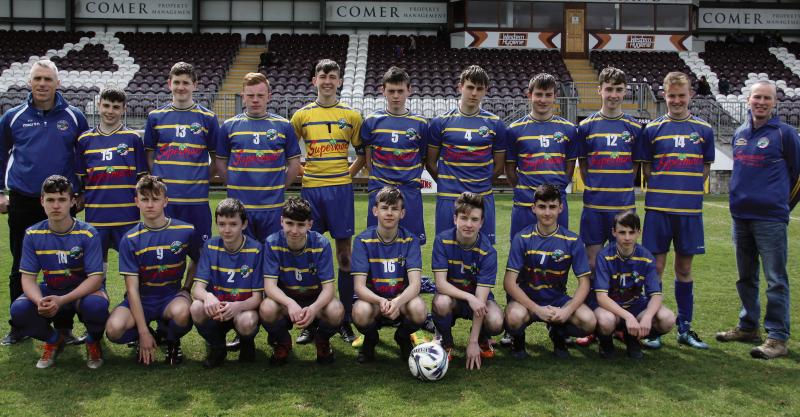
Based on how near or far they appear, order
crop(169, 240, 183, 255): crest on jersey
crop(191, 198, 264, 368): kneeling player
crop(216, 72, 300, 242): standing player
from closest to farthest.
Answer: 1. crop(191, 198, 264, 368): kneeling player
2. crop(169, 240, 183, 255): crest on jersey
3. crop(216, 72, 300, 242): standing player

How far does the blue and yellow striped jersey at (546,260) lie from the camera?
14.4 ft

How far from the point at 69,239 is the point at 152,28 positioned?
80.2 ft

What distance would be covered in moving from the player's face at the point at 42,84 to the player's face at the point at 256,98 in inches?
54.3

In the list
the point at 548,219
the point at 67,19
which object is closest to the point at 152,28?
the point at 67,19

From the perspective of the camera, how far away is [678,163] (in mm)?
4645

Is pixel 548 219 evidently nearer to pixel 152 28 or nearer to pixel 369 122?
pixel 369 122

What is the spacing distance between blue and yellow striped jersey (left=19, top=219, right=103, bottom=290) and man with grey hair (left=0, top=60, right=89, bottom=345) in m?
0.59

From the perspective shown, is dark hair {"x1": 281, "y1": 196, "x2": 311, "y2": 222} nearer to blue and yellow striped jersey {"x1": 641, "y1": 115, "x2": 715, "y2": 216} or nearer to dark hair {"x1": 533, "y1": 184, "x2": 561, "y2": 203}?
dark hair {"x1": 533, "y1": 184, "x2": 561, "y2": 203}

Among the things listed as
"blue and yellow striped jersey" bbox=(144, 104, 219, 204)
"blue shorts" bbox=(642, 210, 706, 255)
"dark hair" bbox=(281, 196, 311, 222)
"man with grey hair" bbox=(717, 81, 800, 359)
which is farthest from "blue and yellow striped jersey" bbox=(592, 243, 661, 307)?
"blue and yellow striped jersey" bbox=(144, 104, 219, 204)

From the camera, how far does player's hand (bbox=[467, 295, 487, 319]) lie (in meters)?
4.11

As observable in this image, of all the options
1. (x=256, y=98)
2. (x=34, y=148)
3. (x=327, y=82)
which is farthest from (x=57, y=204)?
(x=327, y=82)

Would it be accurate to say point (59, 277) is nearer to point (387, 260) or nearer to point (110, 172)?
point (110, 172)

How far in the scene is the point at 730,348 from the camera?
457cm

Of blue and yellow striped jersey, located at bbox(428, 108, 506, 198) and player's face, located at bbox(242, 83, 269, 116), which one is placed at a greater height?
player's face, located at bbox(242, 83, 269, 116)
